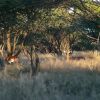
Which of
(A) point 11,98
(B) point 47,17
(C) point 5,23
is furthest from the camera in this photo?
(B) point 47,17

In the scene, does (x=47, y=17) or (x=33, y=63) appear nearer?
(x=47, y=17)

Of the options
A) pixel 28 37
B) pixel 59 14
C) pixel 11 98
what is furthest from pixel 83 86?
pixel 28 37

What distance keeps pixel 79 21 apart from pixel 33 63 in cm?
410

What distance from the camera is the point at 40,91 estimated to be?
39.1 feet

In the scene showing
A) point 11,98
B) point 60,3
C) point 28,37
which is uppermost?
point 60,3

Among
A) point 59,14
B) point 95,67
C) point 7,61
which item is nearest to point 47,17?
point 59,14

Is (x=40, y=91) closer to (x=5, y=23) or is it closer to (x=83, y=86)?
(x=83, y=86)

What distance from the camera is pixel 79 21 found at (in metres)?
15.6

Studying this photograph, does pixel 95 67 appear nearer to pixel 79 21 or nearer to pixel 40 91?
pixel 79 21

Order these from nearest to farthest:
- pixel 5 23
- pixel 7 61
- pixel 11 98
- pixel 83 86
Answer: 1. pixel 11 98
2. pixel 83 86
3. pixel 5 23
4. pixel 7 61

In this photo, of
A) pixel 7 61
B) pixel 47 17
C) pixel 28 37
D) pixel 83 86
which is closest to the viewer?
pixel 83 86

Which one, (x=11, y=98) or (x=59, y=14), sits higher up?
(x=59, y=14)

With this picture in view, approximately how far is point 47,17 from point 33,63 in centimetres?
281

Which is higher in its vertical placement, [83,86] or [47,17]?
[47,17]
